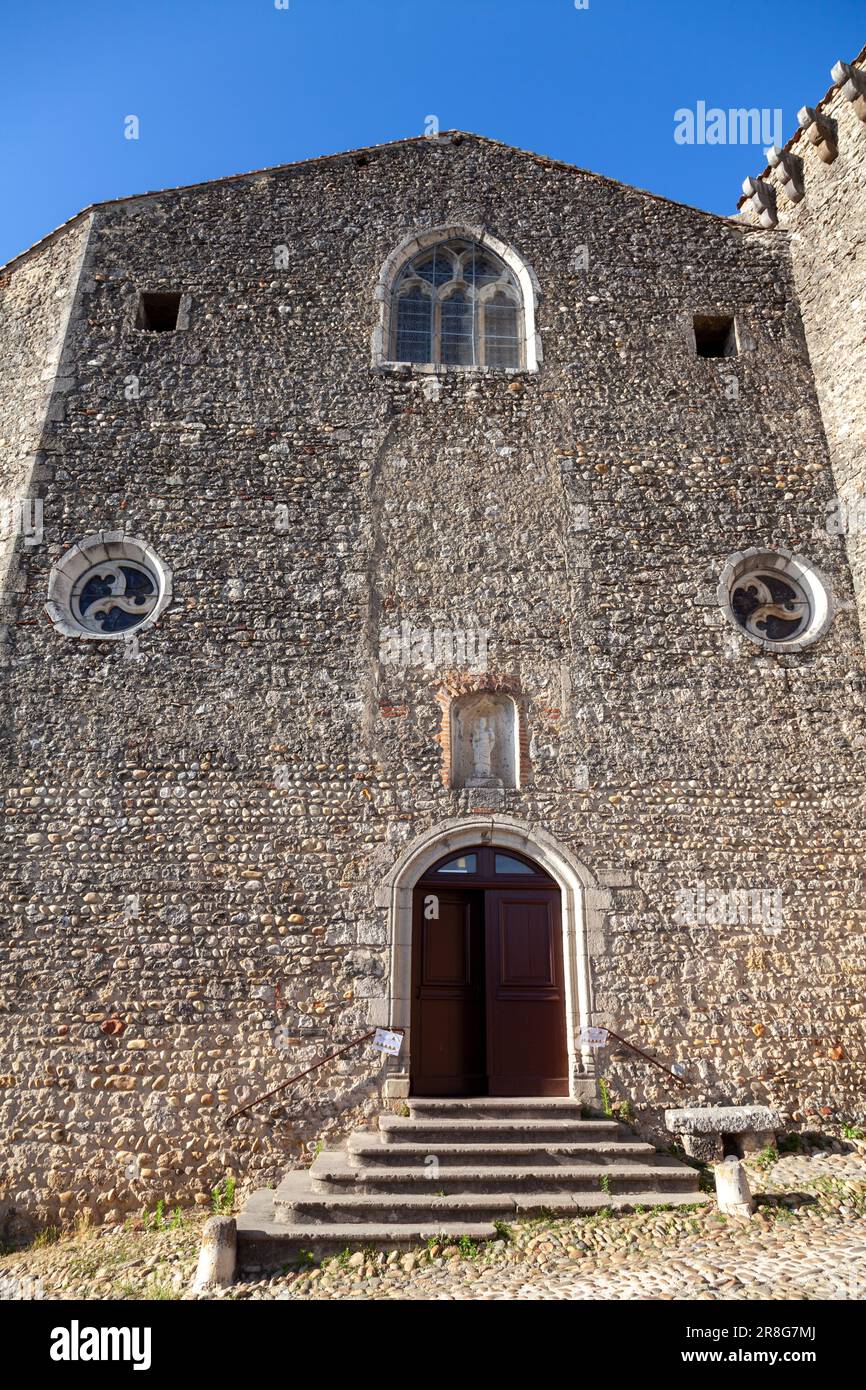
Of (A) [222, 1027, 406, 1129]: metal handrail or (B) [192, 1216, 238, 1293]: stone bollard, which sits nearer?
(B) [192, 1216, 238, 1293]: stone bollard

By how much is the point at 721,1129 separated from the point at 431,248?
928 centimetres

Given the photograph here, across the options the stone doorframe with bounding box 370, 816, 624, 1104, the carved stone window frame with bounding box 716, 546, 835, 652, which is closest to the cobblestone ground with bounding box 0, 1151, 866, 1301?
the stone doorframe with bounding box 370, 816, 624, 1104

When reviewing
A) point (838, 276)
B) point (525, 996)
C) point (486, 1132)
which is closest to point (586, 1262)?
point (486, 1132)

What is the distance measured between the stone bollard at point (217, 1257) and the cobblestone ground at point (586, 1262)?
10 cm

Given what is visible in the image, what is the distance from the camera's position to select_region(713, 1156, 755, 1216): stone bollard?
235 inches

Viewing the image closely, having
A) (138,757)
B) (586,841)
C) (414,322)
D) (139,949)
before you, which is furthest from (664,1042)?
(414,322)

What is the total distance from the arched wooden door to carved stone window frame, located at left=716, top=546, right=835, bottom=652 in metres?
3.16

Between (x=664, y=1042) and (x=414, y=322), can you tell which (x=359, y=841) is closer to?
(x=664, y=1042)

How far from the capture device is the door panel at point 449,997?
304 inches

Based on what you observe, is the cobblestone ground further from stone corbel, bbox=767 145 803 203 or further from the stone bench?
stone corbel, bbox=767 145 803 203

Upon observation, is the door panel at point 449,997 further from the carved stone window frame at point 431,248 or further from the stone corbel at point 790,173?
the stone corbel at point 790,173

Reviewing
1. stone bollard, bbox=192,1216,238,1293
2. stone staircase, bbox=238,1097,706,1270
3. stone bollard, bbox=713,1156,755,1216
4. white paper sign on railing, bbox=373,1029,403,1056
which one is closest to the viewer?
stone bollard, bbox=192,1216,238,1293

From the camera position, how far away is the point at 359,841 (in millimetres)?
7930

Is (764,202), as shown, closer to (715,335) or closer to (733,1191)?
(715,335)
